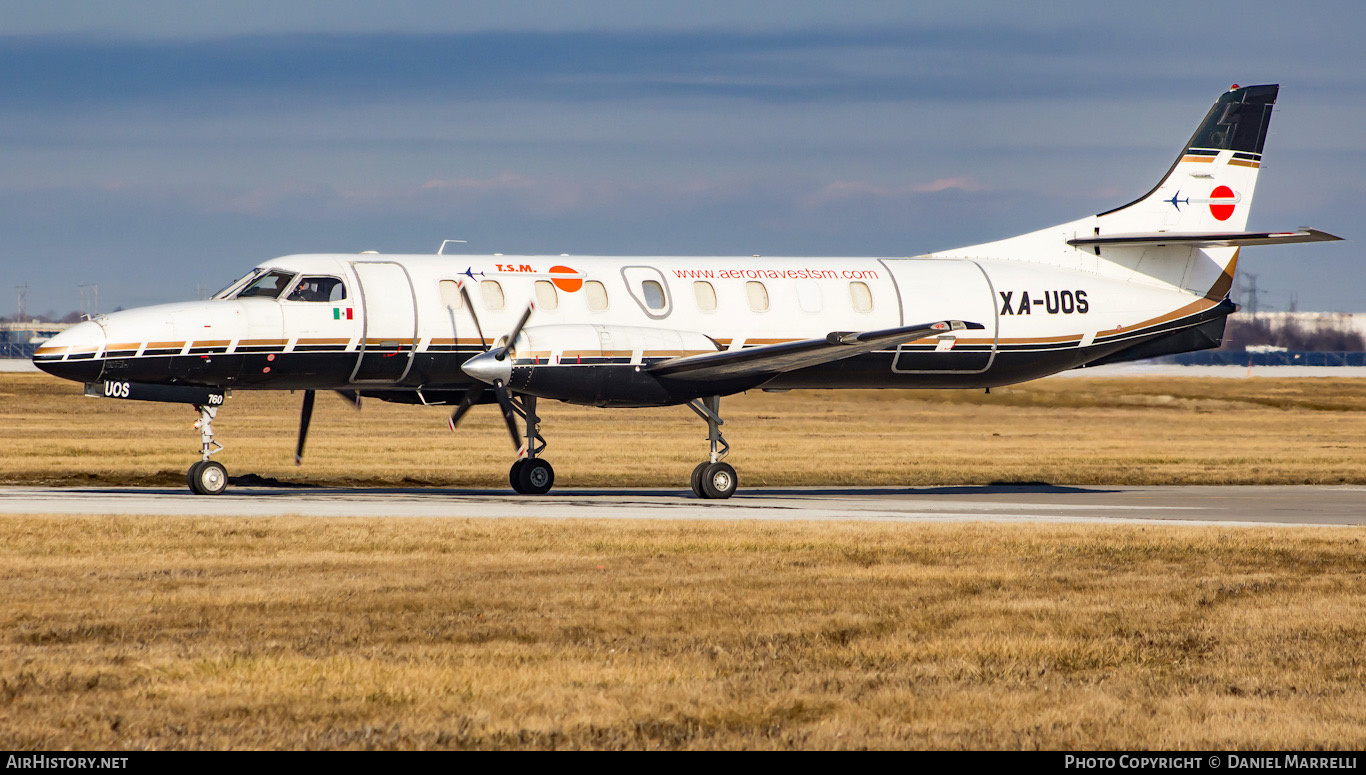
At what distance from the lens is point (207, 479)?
22781 millimetres

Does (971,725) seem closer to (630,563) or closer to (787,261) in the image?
(630,563)

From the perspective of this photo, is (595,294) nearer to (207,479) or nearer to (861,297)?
(861,297)

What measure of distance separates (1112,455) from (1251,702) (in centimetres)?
3307

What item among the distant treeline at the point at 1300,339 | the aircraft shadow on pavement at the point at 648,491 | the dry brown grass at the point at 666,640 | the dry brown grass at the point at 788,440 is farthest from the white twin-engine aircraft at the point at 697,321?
the distant treeline at the point at 1300,339

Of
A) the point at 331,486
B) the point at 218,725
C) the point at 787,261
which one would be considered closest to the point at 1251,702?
the point at 218,725

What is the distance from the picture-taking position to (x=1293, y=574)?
14.7m

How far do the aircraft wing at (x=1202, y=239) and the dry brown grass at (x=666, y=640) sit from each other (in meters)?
10.1

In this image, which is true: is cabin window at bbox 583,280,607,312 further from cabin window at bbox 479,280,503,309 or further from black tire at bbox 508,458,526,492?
black tire at bbox 508,458,526,492

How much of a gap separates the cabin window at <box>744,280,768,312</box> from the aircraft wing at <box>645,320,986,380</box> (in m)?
1.37

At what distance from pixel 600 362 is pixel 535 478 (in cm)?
399

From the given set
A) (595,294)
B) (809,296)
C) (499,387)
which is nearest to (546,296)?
(595,294)

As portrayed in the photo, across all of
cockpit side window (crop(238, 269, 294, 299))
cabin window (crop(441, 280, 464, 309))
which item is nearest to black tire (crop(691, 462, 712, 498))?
cabin window (crop(441, 280, 464, 309))

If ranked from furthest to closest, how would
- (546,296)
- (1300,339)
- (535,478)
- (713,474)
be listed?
1. (1300,339)
2. (535,478)
3. (713,474)
4. (546,296)

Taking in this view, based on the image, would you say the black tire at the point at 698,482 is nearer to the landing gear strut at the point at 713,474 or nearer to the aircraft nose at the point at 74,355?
the landing gear strut at the point at 713,474
